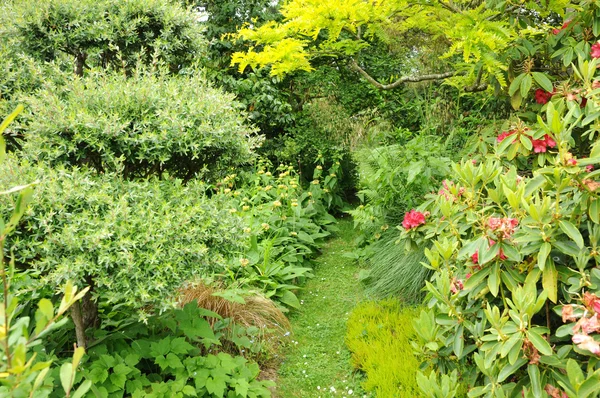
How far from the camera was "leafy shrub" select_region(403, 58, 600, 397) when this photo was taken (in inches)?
66.9

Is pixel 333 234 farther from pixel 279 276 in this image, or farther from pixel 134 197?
pixel 134 197

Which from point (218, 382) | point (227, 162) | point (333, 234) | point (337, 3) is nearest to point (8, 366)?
point (218, 382)

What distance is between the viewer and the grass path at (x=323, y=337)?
3316 mm

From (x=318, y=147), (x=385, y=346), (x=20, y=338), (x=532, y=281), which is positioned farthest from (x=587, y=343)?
(x=318, y=147)

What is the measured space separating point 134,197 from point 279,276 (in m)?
2.29

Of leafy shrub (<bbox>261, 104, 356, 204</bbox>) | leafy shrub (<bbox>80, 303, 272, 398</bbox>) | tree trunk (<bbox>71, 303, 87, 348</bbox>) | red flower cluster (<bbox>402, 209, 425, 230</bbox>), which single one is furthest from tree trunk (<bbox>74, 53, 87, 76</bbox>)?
leafy shrub (<bbox>261, 104, 356, 204</bbox>)

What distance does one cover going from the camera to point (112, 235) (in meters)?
2.29

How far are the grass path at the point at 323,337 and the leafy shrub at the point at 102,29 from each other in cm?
220

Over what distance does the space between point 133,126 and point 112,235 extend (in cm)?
60

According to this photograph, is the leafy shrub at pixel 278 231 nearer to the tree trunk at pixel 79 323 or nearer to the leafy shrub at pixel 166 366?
the leafy shrub at pixel 166 366

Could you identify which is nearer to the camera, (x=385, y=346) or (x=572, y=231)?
(x=572, y=231)

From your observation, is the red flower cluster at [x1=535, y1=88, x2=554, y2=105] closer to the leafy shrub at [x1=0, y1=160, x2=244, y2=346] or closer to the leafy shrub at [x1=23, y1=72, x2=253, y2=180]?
the leafy shrub at [x1=23, y1=72, x2=253, y2=180]

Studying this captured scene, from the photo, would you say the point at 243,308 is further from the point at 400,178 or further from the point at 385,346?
the point at 400,178

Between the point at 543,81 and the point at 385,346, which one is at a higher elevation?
the point at 543,81
